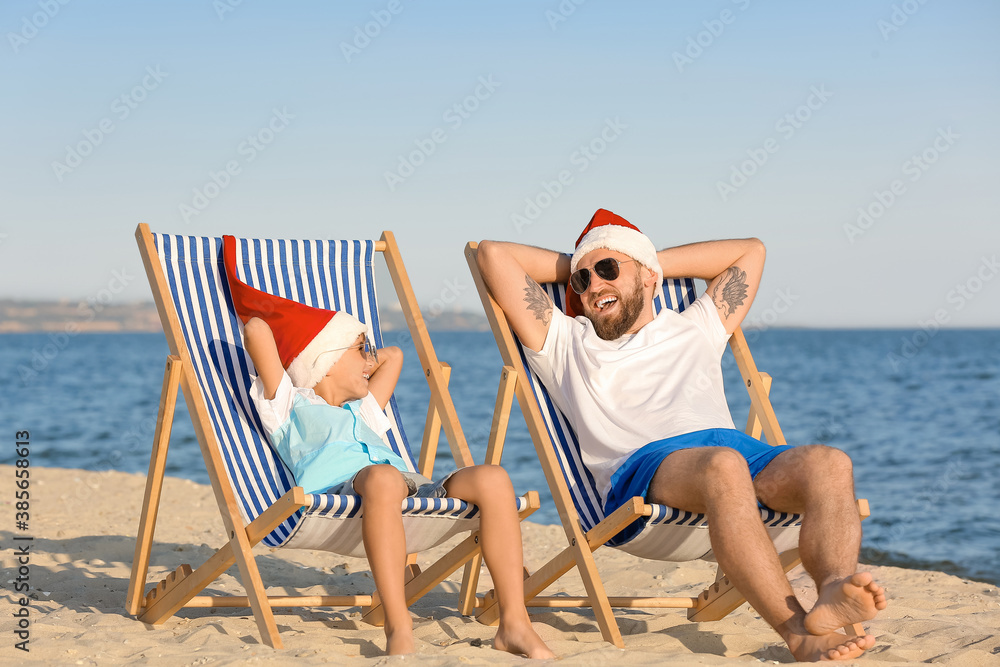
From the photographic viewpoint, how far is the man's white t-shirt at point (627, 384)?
3088 millimetres

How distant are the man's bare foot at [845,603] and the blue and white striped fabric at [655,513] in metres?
0.39

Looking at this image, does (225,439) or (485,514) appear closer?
(485,514)

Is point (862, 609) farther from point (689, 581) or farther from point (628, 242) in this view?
point (689, 581)

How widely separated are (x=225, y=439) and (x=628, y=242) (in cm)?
159

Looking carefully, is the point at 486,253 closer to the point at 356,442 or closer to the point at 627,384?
the point at 627,384

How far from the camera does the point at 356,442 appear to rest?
3.07m

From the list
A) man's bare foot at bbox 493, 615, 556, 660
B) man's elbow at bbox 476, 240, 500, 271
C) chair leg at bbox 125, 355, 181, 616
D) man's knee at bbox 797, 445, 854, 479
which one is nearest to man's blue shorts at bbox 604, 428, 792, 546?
man's knee at bbox 797, 445, 854, 479

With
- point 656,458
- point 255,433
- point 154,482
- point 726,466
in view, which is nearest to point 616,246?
point 656,458

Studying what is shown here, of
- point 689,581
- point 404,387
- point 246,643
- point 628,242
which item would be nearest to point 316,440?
point 246,643

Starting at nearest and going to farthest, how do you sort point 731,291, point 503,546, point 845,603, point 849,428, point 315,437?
point 845,603 → point 503,546 → point 315,437 → point 731,291 → point 849,428

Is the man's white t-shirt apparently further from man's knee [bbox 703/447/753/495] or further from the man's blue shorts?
man's knee [bbox 703/447/753/495]

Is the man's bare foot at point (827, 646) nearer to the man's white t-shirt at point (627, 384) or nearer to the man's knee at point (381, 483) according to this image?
the man's white t-shirt at point (627, 384)

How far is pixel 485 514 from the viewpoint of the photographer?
2697 millimetres

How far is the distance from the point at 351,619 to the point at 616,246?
165cm
